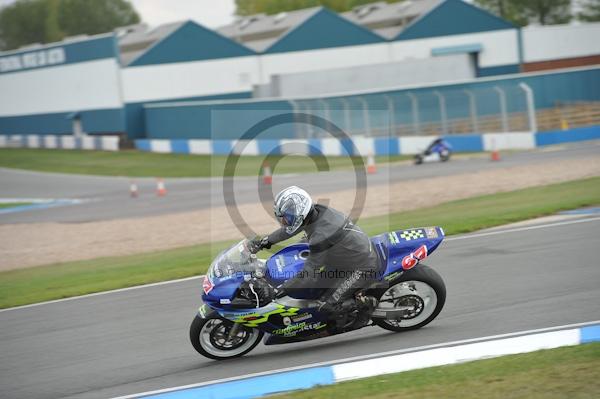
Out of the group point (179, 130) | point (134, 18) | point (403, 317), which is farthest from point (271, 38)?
point (134, 18)

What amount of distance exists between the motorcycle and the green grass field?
23984mm

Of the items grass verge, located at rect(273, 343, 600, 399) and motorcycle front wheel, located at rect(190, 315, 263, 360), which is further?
motorcycle front wheel, located at rect(190, 315, 263, 360)

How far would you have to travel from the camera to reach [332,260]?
8.17 m

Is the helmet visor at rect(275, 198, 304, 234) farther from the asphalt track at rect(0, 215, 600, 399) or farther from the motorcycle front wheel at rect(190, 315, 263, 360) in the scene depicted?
the asphalt track at rect(0, 215, 600, 399)

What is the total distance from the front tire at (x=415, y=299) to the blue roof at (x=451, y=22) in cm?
5038

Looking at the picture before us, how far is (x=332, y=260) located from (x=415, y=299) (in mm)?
1087

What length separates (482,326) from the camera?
827 centimetres

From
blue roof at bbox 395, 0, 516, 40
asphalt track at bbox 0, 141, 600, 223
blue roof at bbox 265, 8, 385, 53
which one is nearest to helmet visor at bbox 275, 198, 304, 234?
asphalt track at bbox 0, 141, 600, 223

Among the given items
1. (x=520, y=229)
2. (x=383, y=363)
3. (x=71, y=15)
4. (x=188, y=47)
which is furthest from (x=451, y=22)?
(x=71, y=15)

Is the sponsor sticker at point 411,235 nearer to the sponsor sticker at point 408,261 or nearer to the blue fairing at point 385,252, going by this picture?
the blue fairing at point 385,252

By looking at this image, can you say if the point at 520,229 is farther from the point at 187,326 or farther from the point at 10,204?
the point at 10,204

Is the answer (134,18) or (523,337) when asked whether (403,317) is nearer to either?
(523,337)

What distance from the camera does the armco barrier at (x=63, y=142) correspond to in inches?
1907

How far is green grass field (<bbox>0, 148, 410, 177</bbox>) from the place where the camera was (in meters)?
34.9
